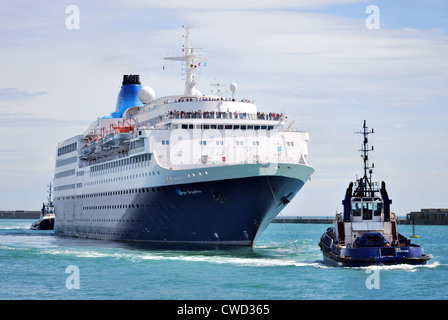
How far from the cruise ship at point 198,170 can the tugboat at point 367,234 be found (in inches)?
291

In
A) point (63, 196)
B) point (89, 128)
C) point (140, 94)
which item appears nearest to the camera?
point (140, 94)

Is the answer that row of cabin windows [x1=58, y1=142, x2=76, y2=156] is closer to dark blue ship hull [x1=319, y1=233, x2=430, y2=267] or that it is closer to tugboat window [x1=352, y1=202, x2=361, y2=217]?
tugboat window [x1=352, y1=202, x2=361, y2=217]

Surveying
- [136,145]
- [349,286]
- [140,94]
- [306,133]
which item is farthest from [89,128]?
[349,286]

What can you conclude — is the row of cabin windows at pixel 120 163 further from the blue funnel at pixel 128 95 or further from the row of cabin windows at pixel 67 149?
the blue funnel at pixel 128 95

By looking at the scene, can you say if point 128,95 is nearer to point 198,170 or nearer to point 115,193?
point 115,193

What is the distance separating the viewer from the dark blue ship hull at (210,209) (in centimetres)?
4553

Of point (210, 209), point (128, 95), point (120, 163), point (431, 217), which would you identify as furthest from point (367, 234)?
point (431, 217)

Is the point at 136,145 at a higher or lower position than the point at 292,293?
higher

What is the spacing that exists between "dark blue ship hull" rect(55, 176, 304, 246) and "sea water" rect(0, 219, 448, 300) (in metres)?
1.55

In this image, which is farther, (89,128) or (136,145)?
(89,128)

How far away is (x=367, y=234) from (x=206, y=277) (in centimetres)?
864
